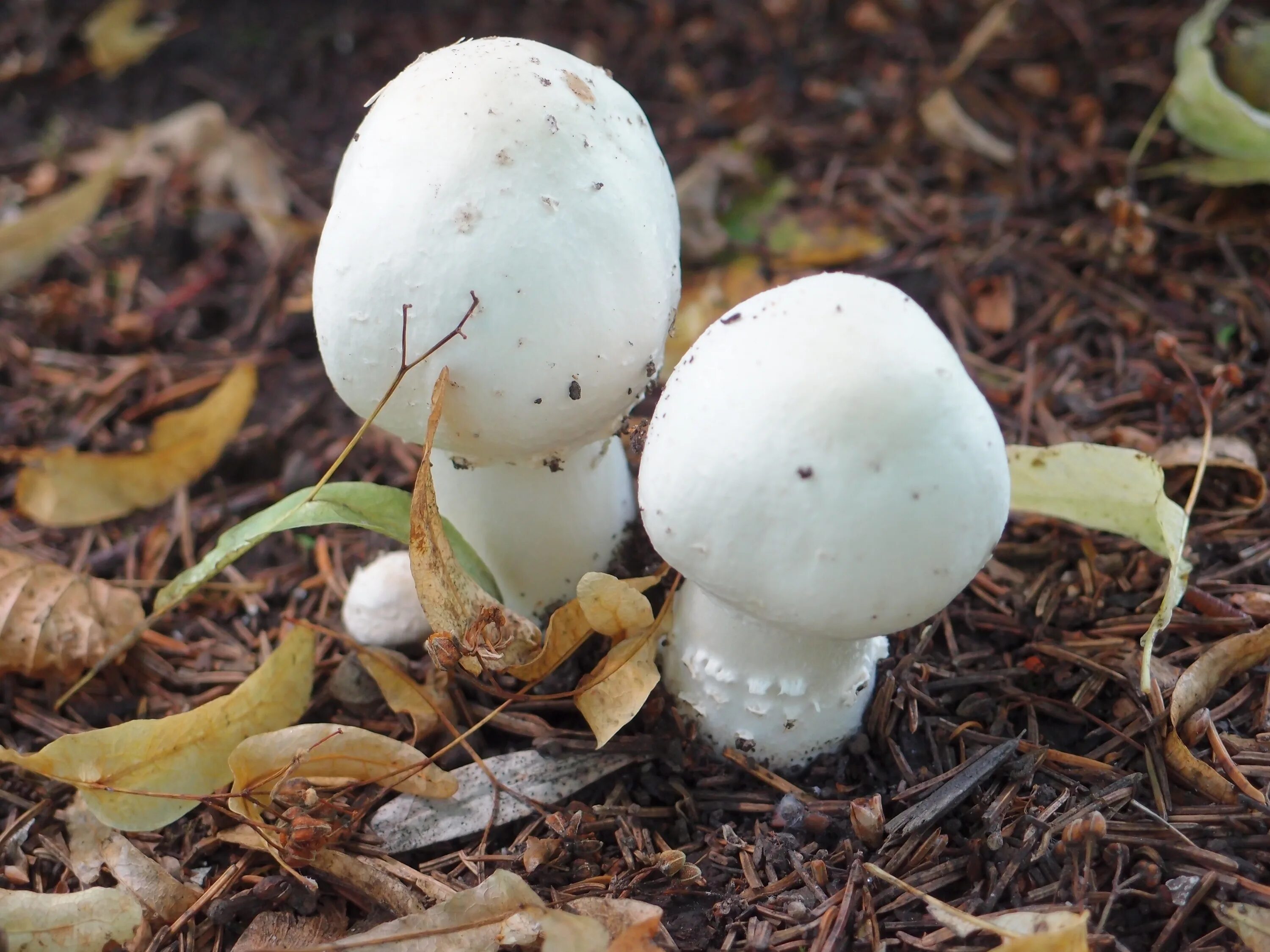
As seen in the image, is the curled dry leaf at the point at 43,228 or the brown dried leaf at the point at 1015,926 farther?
the curled dry leaf at the point at 43,228

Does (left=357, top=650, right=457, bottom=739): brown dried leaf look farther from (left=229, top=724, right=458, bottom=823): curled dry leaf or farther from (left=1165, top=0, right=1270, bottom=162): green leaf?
(left=1165, top=0, right=1270, bottom=162): green leaf

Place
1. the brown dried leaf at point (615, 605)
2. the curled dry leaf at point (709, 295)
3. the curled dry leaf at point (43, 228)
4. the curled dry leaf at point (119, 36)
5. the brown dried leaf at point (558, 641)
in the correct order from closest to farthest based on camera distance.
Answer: the brown dried leaf at point (615, 605) < the brown dried leaf at point (558, 641) < the curled dry leaf at point (709, 295) < the curled dry leaf at point (43, 228) < the curled dry leaf at point (119, 36)

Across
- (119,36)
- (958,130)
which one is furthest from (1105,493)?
(119,36)

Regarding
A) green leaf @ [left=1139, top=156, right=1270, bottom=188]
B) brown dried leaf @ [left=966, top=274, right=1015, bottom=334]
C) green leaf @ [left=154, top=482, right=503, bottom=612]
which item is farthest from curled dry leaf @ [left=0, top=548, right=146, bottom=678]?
green leaf @ [left=1139, top=156, right=1270, bottom=188]

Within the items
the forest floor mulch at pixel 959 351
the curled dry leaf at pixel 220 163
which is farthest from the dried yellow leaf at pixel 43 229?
the curled dry leaf at pixel 220 163

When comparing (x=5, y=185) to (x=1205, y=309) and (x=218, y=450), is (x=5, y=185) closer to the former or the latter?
(x=218, y=450)

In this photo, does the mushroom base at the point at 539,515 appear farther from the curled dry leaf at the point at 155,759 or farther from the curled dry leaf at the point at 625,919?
the curled dry leaf at the point at 625,919
